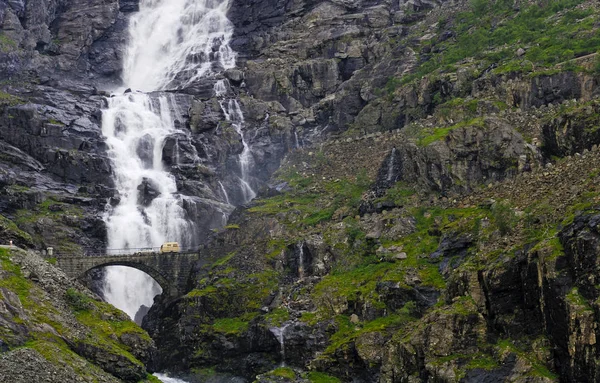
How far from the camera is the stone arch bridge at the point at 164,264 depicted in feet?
284

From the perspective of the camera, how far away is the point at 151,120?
121m

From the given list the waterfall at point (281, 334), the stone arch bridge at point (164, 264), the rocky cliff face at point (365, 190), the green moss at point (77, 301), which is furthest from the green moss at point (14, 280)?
the stone arch bridge at point (164, 264)

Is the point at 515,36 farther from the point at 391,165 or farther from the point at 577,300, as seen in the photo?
the point at 577,300

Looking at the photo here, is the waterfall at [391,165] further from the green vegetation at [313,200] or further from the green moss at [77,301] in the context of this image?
the green moss at [77,301]

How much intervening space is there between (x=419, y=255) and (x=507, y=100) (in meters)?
24.4

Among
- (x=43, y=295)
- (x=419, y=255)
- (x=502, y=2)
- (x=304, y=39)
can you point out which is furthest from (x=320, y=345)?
(x=304, y=39)

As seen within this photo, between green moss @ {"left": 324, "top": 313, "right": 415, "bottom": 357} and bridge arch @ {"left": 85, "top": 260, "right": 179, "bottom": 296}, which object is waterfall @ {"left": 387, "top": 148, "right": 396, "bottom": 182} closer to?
green moss @ {"left": 324, "top": 313, "right": 415, "bottom": 357}

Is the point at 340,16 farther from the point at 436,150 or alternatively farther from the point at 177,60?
the point at 436,150

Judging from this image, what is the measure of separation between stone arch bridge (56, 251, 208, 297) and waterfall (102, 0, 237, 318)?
26.2 ft

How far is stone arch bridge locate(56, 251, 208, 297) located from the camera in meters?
86.5

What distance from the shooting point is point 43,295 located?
59.6 metres

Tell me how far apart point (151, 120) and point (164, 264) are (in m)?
39.2

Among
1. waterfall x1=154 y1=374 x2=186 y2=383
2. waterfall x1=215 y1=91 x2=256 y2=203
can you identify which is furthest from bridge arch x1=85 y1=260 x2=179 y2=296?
waterfall x1=215 y1=91 x2=256 y2=203

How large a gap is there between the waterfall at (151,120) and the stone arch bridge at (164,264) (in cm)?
797
